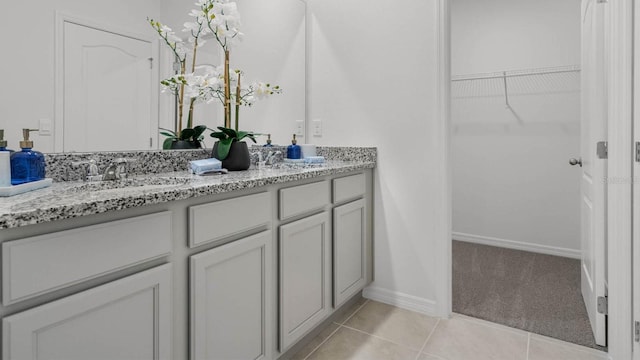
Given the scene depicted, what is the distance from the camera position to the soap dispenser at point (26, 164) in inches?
42.1

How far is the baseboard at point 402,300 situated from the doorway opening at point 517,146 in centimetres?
40

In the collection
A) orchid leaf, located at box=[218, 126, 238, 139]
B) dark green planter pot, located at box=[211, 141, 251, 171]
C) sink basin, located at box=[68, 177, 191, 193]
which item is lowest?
sink basin, located at box=[68, 177, 191, 193]

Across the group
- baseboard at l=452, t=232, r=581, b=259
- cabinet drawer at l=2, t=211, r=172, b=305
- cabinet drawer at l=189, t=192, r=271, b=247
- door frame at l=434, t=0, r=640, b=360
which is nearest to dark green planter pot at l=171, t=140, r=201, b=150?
cabinet drawer at l=189, t=192, r=271, b=247

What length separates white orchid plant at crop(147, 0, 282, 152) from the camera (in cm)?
164

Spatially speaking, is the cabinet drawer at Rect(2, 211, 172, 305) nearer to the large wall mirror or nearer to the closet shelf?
the large wall mirror

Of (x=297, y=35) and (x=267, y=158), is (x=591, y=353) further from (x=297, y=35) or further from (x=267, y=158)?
(x=297, y=35)

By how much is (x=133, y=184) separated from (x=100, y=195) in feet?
1.02

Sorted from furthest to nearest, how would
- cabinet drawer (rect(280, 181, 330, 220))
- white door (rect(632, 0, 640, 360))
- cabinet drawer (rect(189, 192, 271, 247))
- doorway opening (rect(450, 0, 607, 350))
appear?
doorway opening (rect(450, 0, 607, 350)) → cabinet drawer (rect(280, 181, 330, 220)) → white door (rect(632, 0, 640, 360)) → cabinet drawer (rect(189, 192, 271, 247))

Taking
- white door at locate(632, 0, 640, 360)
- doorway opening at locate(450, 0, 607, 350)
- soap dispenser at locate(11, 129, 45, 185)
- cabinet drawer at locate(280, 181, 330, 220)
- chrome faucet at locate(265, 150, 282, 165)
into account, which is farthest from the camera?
doorway opening at locate(450, 0, 607, 350)

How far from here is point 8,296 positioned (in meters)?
0.76

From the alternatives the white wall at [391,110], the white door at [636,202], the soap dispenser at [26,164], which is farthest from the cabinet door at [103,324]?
the white door at [636,202]

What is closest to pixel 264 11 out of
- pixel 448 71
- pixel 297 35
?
pixel 297 35

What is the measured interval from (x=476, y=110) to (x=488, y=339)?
2.35 meters

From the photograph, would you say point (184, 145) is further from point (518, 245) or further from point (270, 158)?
point (518, 245)
